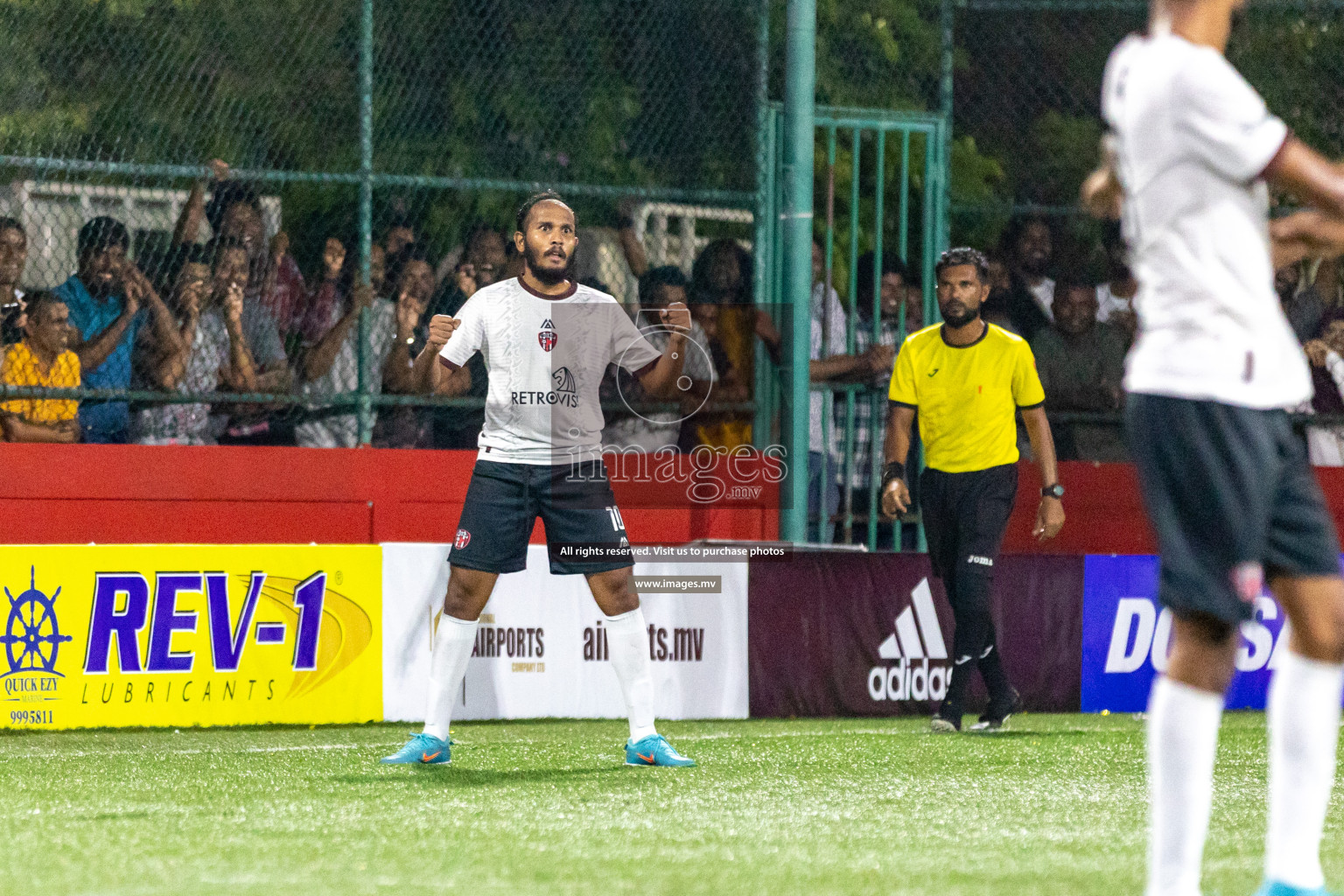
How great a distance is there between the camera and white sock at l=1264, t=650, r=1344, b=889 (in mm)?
3746

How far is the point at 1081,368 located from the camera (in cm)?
1135

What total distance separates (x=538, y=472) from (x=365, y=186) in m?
3.73

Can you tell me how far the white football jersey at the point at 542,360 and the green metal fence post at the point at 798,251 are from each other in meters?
3.24

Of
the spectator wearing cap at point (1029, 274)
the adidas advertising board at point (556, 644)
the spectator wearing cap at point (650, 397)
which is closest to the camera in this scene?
the adidas advertising board at point (556, 644)

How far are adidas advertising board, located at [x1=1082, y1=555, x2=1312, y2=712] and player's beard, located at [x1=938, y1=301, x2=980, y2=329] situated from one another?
1893 millimetres

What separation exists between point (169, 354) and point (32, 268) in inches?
32.0

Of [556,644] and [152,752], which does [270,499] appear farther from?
[152,752]

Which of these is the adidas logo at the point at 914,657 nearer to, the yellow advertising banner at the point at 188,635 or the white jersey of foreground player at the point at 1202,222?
the yellow advertising banner at the point at 188,635

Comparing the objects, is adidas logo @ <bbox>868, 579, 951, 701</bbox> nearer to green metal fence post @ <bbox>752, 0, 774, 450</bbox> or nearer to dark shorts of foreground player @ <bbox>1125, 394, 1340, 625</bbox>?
green metal fence post @ <bbox>752, 0, 774, 450</bbox>

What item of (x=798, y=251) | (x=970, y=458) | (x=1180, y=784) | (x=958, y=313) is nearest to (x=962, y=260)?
(x=958, y=313)

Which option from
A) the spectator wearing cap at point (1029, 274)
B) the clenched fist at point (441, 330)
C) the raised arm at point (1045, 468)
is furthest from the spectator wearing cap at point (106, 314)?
the spectator wearing cap at point (1029, 274)

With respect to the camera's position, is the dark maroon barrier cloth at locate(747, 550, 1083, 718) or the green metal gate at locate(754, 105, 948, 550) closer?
the dark maroon barrier cloth at locate(747, 550, 1083, 718)

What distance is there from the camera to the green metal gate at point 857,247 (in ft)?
35.7

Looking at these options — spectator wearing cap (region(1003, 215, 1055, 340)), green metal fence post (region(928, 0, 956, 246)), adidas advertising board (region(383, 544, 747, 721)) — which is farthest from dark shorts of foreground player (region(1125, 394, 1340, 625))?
spectator wearing cap (region(1003, 215, 1055, 340))
